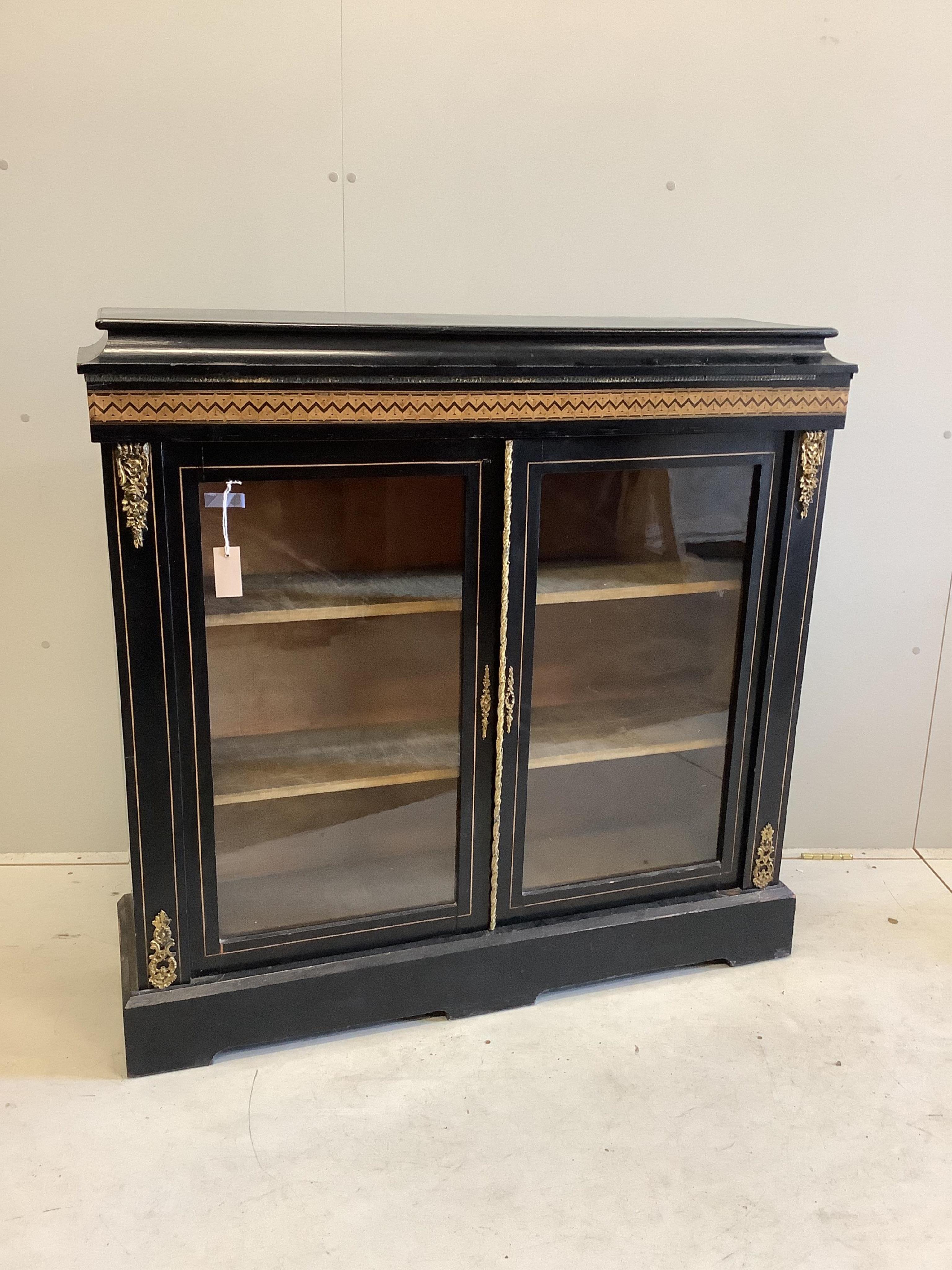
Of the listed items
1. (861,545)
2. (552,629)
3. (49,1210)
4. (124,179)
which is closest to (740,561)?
(552,629)

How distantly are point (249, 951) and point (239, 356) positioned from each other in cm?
96

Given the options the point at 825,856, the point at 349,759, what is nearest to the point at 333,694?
the point at 349,759

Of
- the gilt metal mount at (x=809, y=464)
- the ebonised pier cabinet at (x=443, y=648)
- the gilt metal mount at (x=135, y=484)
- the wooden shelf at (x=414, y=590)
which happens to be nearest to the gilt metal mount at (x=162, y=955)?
the ebonised pier cabinet at (x=443, y=648)

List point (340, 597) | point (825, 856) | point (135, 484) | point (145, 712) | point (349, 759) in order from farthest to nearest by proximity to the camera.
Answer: point (825, 856)
point (349, 759)
point (340, 597)
point (145, 712)
point (135, 484)

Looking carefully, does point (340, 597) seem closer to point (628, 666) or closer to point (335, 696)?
point (335, 696)

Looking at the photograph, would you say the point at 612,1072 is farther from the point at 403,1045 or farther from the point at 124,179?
the point at 124,179

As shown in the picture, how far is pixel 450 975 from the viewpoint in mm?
1888

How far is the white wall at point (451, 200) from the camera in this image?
6.34 ft

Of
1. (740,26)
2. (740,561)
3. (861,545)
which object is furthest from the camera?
(861,545)

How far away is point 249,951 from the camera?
1.78 m

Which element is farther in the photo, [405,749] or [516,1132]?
[405,749]

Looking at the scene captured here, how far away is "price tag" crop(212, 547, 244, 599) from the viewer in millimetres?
1599

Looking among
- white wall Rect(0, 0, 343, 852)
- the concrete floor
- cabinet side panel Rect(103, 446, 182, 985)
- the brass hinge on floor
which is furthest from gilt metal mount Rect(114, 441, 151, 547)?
the brass hinge on floor

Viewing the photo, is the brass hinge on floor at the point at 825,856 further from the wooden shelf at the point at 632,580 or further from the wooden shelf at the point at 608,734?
the wooden shelf at the point at 632,580
